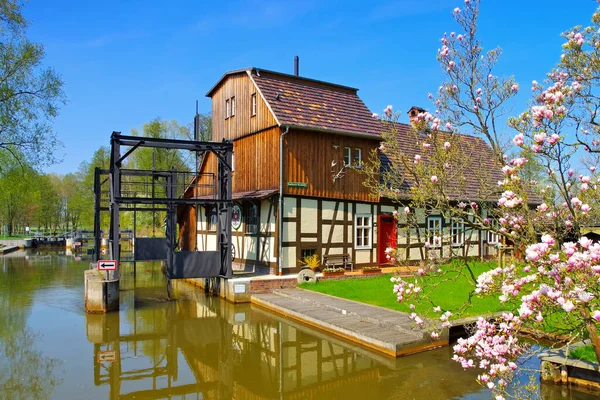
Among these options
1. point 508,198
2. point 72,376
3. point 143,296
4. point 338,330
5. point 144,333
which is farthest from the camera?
point 143,296

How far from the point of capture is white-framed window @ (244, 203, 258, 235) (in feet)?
57.7

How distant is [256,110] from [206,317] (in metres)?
8.20

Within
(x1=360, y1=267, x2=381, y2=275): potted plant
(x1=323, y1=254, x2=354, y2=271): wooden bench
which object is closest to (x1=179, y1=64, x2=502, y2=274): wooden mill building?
(x1=323, y1=254, x2=354, y2=271): wooden bench

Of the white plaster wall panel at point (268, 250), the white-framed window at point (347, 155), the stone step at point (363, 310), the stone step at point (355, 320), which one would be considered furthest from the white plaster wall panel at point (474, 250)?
the stone step at point (355, 320)

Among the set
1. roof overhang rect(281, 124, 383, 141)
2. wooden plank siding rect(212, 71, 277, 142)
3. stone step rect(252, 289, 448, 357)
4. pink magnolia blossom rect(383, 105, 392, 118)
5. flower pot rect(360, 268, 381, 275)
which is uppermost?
wooden plank siding rect(212, 71, 277, 142)

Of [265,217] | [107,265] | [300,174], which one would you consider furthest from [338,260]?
[107,265]

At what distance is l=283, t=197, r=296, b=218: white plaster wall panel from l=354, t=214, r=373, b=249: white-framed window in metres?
2.76

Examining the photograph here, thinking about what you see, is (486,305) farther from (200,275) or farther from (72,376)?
(72,376)

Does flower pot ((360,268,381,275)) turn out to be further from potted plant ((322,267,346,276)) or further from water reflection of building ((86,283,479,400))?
water reflection of building ((86,283,479,400))

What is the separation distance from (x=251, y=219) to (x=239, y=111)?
443cm

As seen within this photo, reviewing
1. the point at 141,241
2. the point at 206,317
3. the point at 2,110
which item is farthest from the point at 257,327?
the point at 2,110

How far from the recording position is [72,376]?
317 inches

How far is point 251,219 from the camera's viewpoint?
18.1 metres

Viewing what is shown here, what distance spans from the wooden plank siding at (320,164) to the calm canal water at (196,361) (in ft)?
16.2
